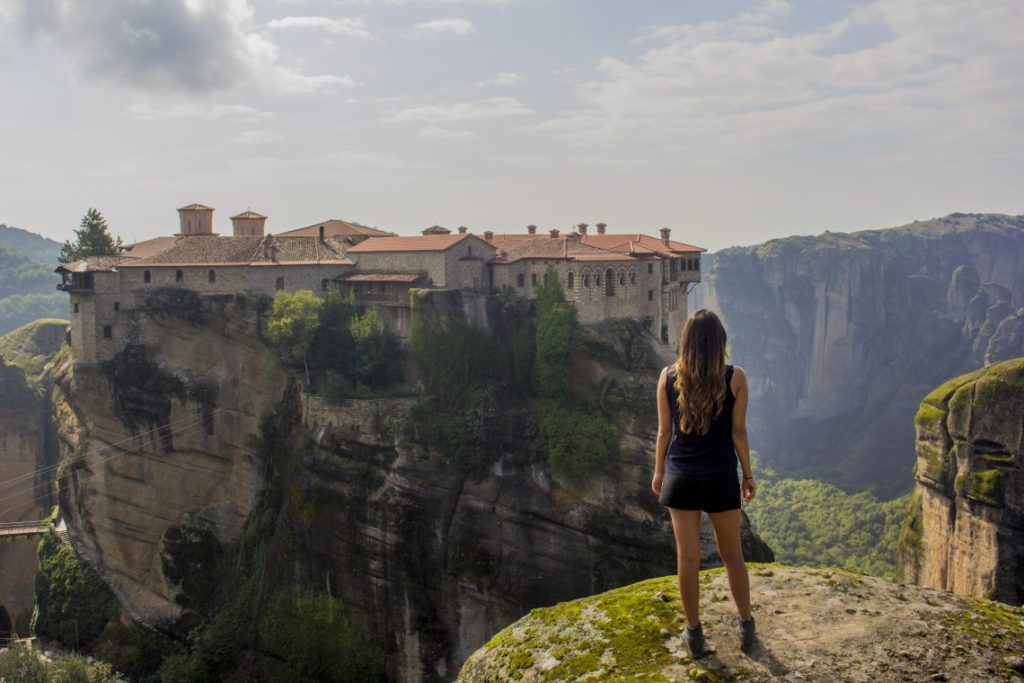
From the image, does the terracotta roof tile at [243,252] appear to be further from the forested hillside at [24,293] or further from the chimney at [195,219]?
the forested hillside at [24,293]

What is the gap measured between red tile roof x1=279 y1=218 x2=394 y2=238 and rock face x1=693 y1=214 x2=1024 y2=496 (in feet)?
→ 234

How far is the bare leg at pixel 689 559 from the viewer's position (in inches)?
381

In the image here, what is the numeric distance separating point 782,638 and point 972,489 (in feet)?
75.9

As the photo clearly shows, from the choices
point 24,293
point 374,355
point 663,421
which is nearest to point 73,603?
point 374,355

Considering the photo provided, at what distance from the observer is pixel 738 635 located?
9.79 metres

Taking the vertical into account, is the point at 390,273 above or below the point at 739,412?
above

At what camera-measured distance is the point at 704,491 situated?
9.55 meters

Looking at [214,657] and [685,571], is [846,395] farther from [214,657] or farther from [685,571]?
[685,571]

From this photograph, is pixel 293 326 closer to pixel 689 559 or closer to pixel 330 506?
pixel 330 506

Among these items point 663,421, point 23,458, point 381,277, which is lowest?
point 23,458

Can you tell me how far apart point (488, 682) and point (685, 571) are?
2.38 m

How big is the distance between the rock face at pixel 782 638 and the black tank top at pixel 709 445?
181 cm

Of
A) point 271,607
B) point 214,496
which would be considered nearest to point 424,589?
point 271,607

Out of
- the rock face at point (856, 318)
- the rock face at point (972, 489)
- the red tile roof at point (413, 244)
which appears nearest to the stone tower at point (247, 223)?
the red tile roof at point (413, 244)
